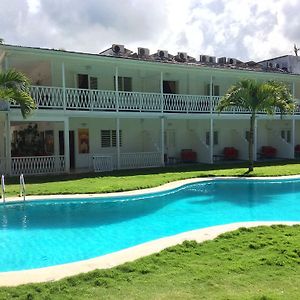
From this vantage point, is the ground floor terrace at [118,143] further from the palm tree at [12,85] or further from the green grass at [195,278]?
the green grass at [195,278]

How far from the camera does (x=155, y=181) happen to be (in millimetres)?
17266

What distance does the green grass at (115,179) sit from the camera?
1522cm

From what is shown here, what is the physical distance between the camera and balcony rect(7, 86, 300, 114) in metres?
20.1

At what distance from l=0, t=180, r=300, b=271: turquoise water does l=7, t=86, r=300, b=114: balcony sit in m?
7.30

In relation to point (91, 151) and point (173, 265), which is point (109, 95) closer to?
point (91, 151)

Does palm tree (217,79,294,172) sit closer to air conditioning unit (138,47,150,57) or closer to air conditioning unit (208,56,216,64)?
air conditioning unit (138,47,150,57)

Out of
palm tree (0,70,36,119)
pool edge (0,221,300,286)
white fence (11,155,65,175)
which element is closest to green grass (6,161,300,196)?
white fence (11,155,65,175)

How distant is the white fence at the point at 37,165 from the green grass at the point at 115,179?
4.55 feet

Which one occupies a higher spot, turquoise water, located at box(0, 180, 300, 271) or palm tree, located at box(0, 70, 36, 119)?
palm tree, located at box(0, 70, 36, 119)

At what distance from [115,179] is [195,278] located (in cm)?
1248

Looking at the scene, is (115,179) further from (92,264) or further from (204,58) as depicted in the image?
(204,58)

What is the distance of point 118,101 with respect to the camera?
22.1m

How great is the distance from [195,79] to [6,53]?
43.6ft

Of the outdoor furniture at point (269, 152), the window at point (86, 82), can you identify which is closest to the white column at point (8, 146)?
the window at point (86, 82)
